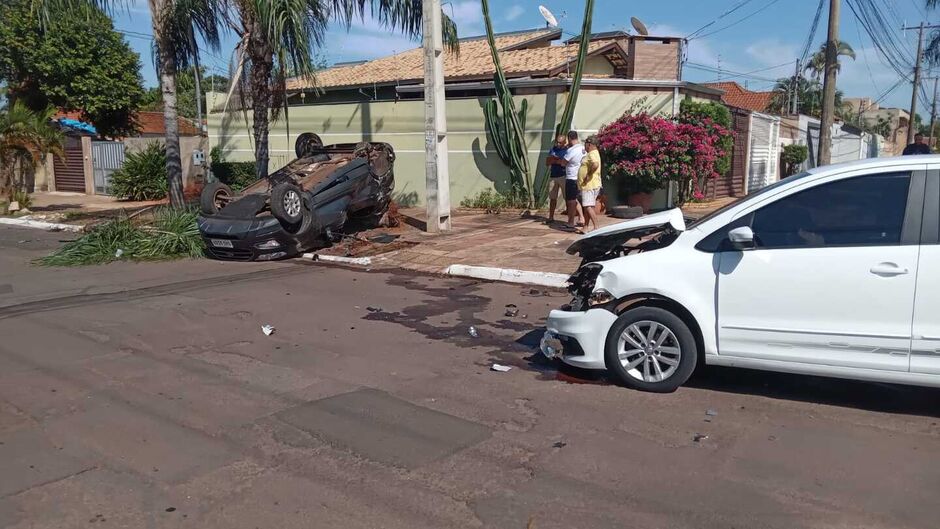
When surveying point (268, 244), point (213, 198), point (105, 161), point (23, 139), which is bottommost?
point (268, 244)

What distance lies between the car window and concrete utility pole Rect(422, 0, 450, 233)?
914 centimetres

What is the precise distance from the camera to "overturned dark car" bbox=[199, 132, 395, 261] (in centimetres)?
1231

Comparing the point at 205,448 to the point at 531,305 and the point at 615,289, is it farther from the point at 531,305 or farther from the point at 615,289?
the point at 531,305

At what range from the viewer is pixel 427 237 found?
1412 cm

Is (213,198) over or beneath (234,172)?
beneath

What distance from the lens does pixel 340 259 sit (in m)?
12.6

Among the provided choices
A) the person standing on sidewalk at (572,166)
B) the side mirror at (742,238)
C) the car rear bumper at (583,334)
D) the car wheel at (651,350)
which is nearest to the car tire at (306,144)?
the person standing on sidewalk at (572,166)

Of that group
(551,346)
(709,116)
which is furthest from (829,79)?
(551,346)

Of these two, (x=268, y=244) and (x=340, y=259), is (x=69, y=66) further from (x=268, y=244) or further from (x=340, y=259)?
(x=340, y=259)

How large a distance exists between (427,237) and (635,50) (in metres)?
9.62

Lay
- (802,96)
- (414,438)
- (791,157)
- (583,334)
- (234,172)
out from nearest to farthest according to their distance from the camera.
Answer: (414,438) < (583,334) < (234,172) < (791,157) < (802,96)

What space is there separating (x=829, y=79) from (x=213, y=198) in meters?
12.4

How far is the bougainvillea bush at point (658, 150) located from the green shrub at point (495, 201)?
2390 millimetres

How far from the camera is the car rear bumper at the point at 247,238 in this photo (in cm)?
1227
